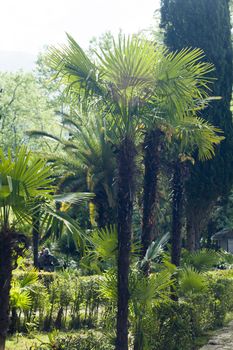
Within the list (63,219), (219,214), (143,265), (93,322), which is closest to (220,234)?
(219,214)

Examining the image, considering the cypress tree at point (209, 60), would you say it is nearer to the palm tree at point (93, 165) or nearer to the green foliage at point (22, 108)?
the palm tree at point (93, 165)

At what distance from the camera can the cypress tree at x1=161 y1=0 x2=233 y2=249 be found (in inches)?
854

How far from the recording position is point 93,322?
12680 mm

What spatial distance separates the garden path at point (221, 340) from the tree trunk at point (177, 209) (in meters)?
1.75

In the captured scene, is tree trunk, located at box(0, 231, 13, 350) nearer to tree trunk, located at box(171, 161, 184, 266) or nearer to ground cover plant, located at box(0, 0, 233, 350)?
ground cover plant, located at box(0, 0, 233, 350)

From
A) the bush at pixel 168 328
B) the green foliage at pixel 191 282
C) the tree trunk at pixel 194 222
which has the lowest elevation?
the bush at pixel 168 328

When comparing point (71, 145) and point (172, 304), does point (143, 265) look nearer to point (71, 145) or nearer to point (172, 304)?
point (172, 304)

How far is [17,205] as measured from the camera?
7273 mm

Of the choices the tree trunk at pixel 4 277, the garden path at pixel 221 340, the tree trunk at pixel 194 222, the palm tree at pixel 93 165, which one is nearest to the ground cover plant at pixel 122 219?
the tree trunk at pixel 4 277

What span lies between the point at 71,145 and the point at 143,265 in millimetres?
15666

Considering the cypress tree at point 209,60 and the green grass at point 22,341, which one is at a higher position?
the cypress tree at point 209,60

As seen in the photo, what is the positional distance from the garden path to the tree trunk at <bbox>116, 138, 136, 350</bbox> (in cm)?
284

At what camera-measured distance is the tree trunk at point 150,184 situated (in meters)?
11.1

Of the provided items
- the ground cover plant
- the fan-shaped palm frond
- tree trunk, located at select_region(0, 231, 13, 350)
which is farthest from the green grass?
the fan-shaped palm frond
